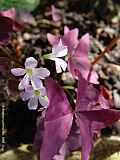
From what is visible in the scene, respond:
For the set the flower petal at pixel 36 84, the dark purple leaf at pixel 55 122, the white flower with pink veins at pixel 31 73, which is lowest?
the dark purple leaf at pixel 55 122

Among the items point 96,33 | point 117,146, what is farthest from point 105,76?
point 117,146

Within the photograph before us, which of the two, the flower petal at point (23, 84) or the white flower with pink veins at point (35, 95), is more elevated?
the flower petal at point (23, 84)

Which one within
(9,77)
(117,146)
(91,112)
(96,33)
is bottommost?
(117,146)

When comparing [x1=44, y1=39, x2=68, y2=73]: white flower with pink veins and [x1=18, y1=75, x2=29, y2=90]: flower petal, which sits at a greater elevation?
[x1=44, y1=39, x2=68, y2=73]: white flower with pink veins

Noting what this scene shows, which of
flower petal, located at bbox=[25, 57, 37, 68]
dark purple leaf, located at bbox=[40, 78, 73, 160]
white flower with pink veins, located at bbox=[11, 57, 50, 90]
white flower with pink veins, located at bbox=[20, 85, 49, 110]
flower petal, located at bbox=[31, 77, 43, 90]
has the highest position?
flower petal, located at bbox=[25, 57, 37, 68]

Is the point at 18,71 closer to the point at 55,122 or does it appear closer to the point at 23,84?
the point at 23,84

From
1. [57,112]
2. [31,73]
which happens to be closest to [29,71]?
[31,73]

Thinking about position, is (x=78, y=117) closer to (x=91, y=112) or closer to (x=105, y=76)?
(x=91, y=112)

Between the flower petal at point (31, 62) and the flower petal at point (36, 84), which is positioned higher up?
the flower petal at point (31, 62)
